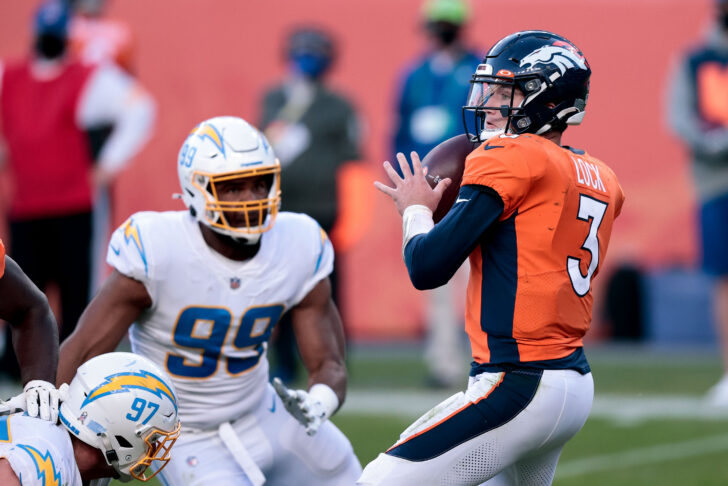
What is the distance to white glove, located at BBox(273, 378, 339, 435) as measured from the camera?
150 inches

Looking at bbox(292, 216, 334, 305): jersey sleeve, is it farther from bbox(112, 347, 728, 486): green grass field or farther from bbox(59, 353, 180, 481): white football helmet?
→ bbox(112, 347, 728, 486): green grass field

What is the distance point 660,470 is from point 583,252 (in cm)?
268

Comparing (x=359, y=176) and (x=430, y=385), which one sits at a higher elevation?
(x=359, y=176)

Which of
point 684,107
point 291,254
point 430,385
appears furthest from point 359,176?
point 291,254

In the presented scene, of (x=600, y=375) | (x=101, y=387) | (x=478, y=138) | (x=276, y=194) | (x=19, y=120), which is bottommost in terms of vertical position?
(x=600, y=375)

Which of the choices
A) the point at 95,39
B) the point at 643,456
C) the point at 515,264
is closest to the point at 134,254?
the point at 515,264

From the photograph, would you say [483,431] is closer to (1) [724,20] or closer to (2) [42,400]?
(2) [42,400]

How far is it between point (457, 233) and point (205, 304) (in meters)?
1.04

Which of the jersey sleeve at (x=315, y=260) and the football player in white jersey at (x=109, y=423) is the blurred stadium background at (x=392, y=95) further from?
the football player in white jersey at (x=109, y=423)

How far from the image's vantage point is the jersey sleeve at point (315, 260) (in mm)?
4203

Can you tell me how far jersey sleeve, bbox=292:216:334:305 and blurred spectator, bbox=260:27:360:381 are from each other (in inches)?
148

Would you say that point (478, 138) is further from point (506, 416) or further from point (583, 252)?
point (506, 416)

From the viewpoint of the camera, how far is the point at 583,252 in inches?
136

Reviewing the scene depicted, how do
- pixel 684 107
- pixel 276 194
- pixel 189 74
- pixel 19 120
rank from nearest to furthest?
pixel 276 194 → pixel 19 120 → pixel 684 107 → pixel 189 74
